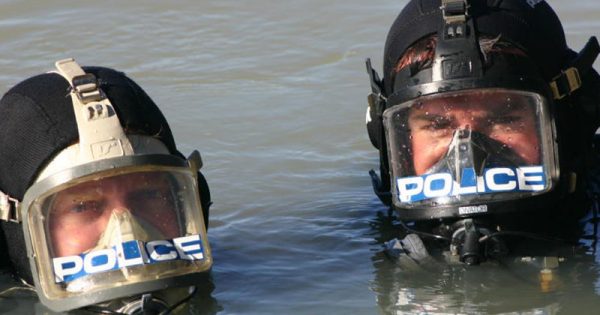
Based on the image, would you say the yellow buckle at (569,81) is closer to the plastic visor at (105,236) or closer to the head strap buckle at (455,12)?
the head strap buckle at (455,12)

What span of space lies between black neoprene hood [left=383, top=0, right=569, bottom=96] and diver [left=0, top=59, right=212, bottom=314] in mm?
1054

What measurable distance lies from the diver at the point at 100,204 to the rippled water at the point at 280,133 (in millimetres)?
450

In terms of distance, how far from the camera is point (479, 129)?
4762 mm

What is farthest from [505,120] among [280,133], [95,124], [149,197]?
[280,133]

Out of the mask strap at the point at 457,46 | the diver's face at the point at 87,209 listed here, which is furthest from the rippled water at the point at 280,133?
the mask strap at the point at 457,46

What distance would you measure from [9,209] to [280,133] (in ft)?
7.68

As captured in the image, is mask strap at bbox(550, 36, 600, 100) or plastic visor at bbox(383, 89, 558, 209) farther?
mask strap at bbox(550, 36, 600, 100)

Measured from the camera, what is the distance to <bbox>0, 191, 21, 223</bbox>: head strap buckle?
14.3 ft

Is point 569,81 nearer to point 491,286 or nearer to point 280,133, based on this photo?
point 491,286

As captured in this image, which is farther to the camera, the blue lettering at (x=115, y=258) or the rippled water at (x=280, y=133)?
the rippled water at (x=280, y=133)

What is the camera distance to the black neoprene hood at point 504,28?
4.86 metres

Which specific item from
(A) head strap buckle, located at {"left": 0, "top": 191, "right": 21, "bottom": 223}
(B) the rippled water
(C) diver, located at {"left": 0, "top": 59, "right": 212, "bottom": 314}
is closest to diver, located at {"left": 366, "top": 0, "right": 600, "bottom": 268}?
(B) the rippled water

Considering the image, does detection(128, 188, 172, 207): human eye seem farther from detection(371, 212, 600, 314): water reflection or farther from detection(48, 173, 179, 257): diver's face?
detection(371, 212, 600, 314): water reflection

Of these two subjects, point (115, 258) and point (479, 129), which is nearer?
point (115, 258)
